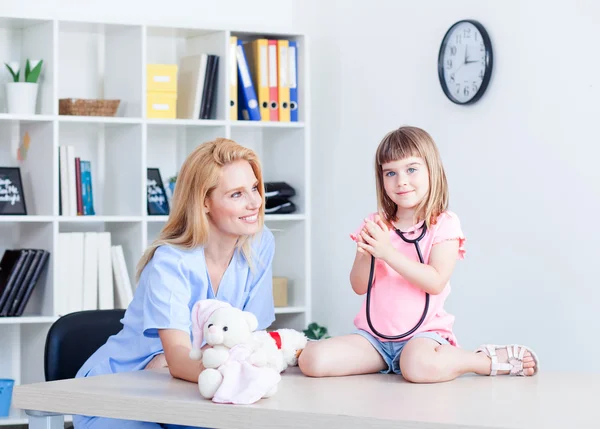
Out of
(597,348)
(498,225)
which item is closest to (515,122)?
(498,225)

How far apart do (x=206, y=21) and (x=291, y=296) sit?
135cm

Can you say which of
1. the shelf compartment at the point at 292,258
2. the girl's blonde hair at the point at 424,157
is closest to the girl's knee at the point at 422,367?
the girl's blonde hair at the point at 424,157

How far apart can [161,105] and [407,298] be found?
2.29 meters

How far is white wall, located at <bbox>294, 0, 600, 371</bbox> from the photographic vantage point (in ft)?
9.23

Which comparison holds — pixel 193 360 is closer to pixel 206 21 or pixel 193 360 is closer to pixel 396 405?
pixel 396 405

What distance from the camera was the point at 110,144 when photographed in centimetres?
412

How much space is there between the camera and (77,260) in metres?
3.80

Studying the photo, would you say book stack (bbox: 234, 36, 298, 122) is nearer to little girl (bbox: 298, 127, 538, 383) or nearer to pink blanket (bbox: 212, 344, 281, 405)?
little girl (bbox: 298, 127, 538, 383)

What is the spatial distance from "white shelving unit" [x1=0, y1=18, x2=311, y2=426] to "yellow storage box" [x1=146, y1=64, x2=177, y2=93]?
5cm

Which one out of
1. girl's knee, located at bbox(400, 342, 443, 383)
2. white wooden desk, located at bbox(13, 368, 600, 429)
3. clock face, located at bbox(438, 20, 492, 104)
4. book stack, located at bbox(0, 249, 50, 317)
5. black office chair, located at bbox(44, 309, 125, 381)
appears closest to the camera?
white wooden desk, located at bbox(13, 368, 600, 429)

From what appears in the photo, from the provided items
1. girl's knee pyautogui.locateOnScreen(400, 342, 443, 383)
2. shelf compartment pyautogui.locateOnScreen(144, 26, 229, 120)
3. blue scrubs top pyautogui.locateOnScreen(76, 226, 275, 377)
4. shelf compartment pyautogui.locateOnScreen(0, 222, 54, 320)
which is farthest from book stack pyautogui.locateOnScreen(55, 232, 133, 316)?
girl's knee pyautogui.locateOnScreen(400, 342, 443, 383)

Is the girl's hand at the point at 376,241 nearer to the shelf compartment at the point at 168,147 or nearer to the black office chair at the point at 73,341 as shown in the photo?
the black office chair at the point at 73,341

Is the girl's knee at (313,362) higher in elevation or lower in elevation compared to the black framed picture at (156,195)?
lower

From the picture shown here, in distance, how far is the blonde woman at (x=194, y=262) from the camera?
6.08 feet
